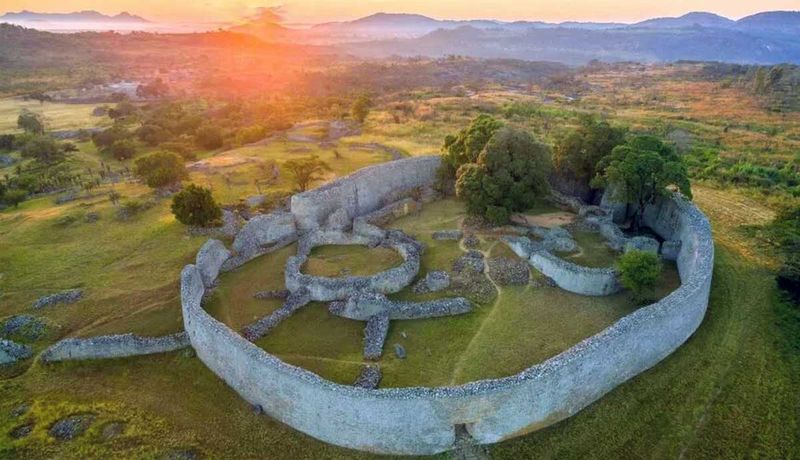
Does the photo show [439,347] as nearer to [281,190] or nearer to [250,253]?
[250,253]

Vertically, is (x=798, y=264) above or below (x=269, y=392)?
above

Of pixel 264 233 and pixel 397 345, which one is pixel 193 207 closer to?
pixel 264 233

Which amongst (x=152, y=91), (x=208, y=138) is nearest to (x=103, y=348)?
(x=208, y=138)

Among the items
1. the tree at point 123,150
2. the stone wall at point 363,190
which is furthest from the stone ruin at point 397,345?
the tree at point 123,150

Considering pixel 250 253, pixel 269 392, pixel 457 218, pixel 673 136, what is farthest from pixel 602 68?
pixel 269 392

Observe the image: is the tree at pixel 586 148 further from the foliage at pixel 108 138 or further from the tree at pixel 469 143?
the foliage at pixel 108 138

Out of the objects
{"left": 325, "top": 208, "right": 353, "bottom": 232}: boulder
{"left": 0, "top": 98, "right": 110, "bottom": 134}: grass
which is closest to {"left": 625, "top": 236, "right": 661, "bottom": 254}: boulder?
{"left": 325, "top": 208, "right": 353, "bottom": 232}: boulder
